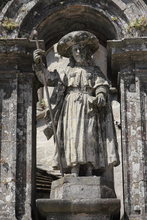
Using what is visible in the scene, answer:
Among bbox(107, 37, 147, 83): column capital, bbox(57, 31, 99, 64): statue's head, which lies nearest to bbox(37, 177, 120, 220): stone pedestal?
bbox(107, 37, 147, 83): column capital

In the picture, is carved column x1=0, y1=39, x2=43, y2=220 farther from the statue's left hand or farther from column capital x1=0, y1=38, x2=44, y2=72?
the statue's left hand

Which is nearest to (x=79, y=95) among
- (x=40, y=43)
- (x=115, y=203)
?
(x=40, y=43)

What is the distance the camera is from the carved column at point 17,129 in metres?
9.87

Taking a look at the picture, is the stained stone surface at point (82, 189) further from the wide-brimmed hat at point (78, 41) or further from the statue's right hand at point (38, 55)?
the wide-brimmed hat at point (78, 41)

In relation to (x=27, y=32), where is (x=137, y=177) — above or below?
below

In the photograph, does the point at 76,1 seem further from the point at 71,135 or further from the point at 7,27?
the point at 71,135

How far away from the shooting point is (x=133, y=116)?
33.8 ft

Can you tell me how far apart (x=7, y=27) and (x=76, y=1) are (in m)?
1.12

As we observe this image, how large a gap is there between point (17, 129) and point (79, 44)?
4.89 ft

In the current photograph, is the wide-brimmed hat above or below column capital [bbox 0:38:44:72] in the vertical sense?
above

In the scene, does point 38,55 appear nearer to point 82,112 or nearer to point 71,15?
point 82,112

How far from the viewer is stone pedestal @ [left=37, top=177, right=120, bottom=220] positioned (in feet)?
31.2

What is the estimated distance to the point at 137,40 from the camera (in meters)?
10.5

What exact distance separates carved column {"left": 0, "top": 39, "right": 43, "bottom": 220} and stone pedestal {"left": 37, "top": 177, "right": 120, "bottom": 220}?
0.38 m
